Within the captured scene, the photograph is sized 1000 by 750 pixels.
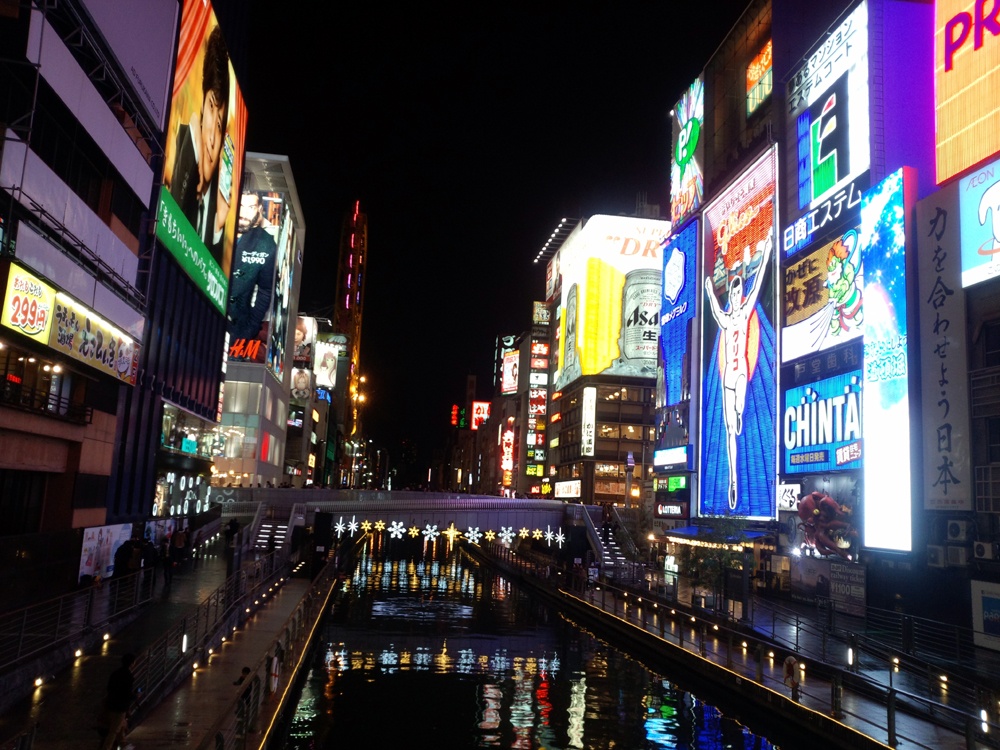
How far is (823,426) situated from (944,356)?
10.9 m

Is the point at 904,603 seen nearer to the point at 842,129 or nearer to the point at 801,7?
the point at 842,129

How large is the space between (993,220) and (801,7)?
33.2 metres

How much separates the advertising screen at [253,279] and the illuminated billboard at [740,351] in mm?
40335

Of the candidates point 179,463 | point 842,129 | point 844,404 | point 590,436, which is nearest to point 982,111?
point 842,129

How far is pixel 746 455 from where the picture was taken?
52000 millimetres

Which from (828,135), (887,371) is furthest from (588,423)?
(887,371)

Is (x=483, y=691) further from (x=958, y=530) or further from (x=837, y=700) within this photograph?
(x=958, y=530)

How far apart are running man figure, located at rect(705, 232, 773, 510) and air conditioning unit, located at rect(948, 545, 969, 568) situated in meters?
23.6

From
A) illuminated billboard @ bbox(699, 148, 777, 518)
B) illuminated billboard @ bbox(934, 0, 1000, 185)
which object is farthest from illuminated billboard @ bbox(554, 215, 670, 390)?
illuminated billboard @ bbox(934, 0, 1000, 185)

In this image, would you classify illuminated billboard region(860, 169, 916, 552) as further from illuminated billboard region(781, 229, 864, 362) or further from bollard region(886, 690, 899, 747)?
bollard region(886, 690, 899, 747)

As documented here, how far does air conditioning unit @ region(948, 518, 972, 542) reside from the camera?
28.8m

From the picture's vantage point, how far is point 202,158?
134 feet

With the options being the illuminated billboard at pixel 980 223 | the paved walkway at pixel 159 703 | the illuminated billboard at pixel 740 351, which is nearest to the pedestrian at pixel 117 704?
the paved walkway at pixel 159 703

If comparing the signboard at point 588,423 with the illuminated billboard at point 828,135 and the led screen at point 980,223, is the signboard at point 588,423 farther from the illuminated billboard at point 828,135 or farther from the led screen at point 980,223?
the led screen at point 980,223
